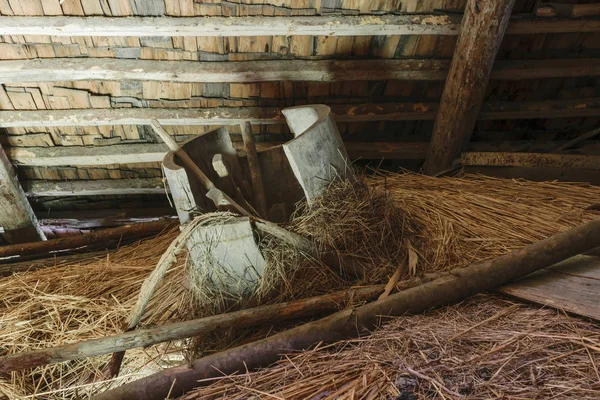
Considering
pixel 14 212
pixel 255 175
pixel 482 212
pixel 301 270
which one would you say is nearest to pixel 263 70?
pixel 255 175

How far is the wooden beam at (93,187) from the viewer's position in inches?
122

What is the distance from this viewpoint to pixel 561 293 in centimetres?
158

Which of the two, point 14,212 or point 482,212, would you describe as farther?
point 14,212

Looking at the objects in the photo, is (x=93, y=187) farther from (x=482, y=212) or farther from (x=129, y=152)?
(x=482, y=212)

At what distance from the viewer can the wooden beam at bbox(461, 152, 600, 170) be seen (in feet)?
9.27

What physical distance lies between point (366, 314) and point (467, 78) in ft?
5.70

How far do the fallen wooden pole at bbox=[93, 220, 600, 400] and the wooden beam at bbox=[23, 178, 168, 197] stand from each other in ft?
6.54

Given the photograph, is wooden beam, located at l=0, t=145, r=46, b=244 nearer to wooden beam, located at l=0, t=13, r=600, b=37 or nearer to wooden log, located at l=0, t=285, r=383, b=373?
wooden beam, located at l=0, t=13, r=600, b=37

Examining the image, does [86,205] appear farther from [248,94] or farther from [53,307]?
[248,94]

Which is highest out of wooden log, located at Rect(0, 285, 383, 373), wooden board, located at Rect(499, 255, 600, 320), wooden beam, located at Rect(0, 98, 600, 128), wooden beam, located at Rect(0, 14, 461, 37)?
wooden beam, located at Rect(0, 14, 461, 37)

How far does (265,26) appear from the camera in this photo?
2.40 metres

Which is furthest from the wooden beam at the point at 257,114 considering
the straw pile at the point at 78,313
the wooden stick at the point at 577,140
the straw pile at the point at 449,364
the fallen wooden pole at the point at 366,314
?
the straw pile at the point at 449,364

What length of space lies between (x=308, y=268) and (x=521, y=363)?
87 cm

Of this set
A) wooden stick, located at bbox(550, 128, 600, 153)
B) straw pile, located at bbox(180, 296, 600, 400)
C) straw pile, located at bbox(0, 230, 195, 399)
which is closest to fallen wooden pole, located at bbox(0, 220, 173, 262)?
straw pile, located at bbox(0, 230, 195, 399)
